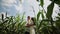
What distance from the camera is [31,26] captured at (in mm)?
2670

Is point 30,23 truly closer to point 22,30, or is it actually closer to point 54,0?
point 22,30

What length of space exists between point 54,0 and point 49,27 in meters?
0.39

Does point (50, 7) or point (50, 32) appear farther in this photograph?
point (50, 32)

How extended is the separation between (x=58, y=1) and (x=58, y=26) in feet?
0.85

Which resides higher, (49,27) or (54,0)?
(54,0)

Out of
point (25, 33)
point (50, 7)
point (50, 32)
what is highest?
point (50, 7)

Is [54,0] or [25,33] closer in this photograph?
[54,0]

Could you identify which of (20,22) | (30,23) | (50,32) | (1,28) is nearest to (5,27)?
(1,28)

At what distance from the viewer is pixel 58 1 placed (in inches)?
53.4

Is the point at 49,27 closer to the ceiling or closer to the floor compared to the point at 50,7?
closer to the floor

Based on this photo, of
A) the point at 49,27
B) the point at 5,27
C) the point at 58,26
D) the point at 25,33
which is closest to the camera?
the point at 58,26

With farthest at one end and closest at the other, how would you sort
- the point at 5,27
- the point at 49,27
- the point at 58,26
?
the point at 5,27, the point at 49,27, the point at 58,26

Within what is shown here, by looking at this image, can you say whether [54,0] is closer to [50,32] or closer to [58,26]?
[58,26]

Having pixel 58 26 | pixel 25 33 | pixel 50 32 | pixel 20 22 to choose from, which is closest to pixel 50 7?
pixel 58 26
